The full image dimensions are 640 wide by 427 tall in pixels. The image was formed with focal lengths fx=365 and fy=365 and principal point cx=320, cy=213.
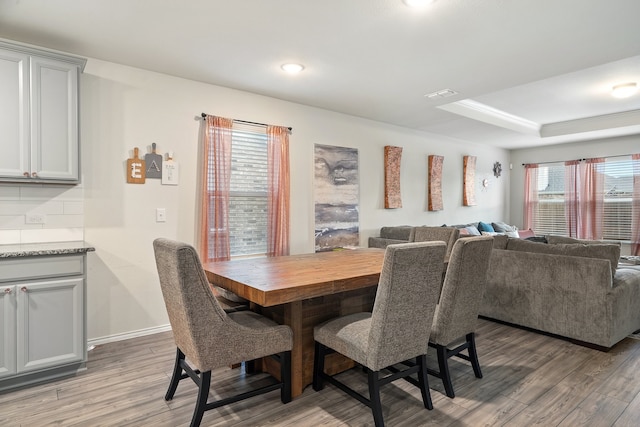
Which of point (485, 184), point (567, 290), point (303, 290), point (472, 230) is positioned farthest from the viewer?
point (485, 184)

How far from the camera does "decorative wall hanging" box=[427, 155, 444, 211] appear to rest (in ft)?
19.7

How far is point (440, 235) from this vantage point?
124 inches

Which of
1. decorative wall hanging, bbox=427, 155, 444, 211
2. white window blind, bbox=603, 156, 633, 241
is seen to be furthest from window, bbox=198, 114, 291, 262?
white window blind, bbox=603, 156, 633, 241

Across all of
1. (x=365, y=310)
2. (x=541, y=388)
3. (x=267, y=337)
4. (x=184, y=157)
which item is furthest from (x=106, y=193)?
(x=541, y=388)

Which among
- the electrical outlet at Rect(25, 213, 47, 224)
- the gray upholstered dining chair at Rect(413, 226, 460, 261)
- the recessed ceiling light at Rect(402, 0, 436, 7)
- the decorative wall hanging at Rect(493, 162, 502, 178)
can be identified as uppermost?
the recessed ceiling light at Rect(402, 0, 436, 7)

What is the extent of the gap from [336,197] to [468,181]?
323cm

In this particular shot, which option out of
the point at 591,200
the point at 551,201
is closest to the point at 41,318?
the point at 591,200

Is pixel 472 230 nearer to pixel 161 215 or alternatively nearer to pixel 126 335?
pixel 161 215

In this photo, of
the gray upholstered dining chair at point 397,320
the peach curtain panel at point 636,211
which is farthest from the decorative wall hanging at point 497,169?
the gray upholstered dining chair at point 397,320

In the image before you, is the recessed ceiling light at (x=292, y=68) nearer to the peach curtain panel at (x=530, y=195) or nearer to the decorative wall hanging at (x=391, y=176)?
the decorative wall hanging at (x=391, y=176)

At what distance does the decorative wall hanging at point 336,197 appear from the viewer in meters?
4.55

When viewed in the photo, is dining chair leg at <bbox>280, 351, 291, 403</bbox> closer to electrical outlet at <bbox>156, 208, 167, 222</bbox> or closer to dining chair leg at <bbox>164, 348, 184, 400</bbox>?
dining chair leg at <bbox>164, 348, 184, 400</bbox>

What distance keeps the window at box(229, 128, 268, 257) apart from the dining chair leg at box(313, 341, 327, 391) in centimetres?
186

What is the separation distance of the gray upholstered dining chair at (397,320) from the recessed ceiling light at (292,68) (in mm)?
2124
